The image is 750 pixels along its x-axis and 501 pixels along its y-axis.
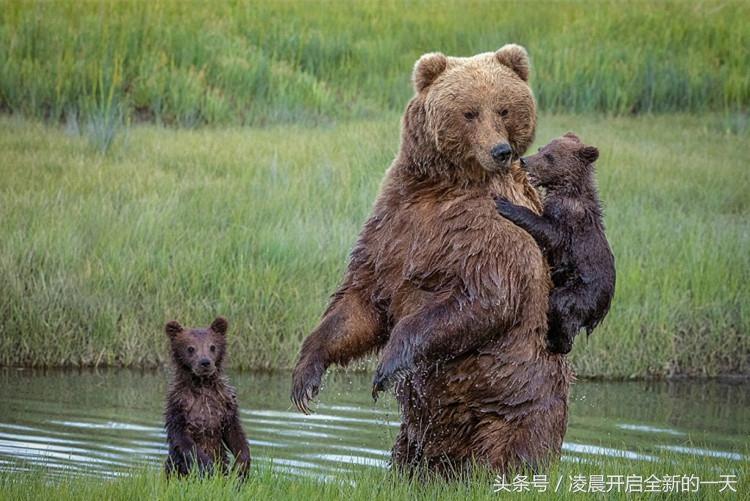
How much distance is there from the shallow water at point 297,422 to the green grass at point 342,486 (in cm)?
59

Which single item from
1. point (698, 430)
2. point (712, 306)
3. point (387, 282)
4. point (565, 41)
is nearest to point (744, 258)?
point (712, 306)

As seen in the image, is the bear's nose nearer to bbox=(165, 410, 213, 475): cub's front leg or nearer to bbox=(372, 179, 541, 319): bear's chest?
bbox=(372, 179, 541, 319): bear's chest

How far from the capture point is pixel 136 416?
790cm

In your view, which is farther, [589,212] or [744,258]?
[744,258]

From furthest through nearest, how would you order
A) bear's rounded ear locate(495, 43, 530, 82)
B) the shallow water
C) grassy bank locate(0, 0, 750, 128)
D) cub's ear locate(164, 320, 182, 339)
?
grassy bank locate(0, 0, 750, 128) < the shallow water < cub's ear locate(164, 320, 182, 339) < bear's rounded ear locate(495, 43, 530, 82)

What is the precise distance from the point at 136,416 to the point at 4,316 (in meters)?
1.87

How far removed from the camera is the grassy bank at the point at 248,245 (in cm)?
941

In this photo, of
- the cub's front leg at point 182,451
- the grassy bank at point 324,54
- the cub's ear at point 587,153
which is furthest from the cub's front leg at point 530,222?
the grassy bank at point 324,54

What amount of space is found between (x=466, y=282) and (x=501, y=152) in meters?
0.51

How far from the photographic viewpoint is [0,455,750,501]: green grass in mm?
5324

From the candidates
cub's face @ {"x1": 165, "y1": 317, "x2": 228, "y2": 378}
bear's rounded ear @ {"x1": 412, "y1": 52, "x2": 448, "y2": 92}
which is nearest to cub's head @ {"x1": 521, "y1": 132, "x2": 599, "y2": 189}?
bear's rounded ear @ {"x1": 412, "y1": 52, "x2": 448, "y2": 92}

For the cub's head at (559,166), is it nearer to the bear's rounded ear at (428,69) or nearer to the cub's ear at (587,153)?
the cub's ear at (587,153)

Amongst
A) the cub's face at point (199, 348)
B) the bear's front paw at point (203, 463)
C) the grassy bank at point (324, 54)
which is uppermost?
the cub's face at point (199, 348)

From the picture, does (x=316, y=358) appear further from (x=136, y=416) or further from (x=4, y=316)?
(x=4, y=316)
